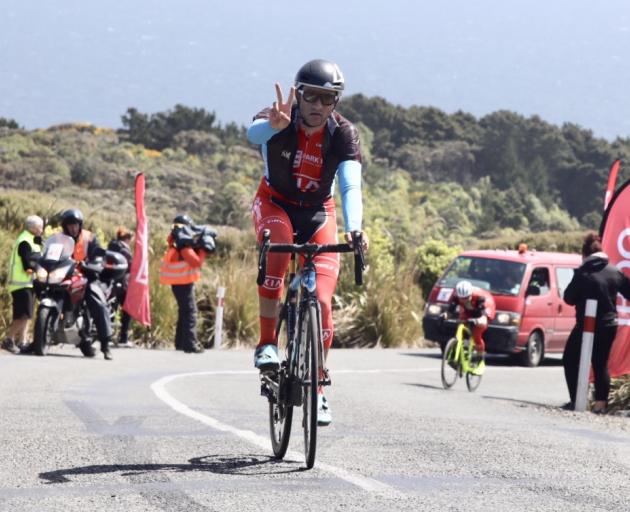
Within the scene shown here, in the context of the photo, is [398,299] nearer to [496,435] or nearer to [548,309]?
[548,309]

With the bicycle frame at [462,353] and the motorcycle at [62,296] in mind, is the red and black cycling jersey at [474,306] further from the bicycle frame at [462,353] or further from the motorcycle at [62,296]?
the motorcycle at [62,296]

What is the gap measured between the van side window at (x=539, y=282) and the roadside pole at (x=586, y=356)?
880 centimetres

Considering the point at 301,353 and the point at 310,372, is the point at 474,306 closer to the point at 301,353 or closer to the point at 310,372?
the point at 301,353

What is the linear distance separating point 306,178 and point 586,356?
6654 millimetres

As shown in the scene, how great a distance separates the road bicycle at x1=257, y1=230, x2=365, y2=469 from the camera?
6.84 metres

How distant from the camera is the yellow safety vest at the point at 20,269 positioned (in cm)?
1745

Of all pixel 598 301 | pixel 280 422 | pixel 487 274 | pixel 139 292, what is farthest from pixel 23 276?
pixel 280 422

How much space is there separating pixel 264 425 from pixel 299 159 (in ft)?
9.38

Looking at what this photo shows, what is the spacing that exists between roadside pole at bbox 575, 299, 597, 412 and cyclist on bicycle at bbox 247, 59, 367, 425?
6.34 meters

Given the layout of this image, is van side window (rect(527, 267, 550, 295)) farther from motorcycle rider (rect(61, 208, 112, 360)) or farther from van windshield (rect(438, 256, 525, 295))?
motorcycle rider (rect(61, 208, 112, 360))

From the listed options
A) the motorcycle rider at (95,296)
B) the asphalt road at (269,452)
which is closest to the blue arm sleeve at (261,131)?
the asphalt road at (269,452)

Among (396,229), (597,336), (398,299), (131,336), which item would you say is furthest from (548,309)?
(396,229)

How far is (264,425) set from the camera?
9.59 m

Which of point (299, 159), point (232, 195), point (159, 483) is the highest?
A: point (232, 195)
